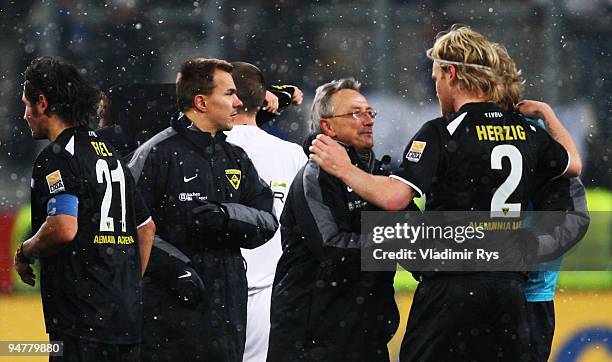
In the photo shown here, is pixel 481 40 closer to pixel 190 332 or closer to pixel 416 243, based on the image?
pixel 416 243

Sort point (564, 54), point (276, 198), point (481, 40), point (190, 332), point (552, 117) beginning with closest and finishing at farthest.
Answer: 1. point (481, 40)
2. point (552, 117)
3. point (190, 332)
4. point (276, 198)
5. point (564, 54)

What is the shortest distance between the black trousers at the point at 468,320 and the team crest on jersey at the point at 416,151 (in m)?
0.43

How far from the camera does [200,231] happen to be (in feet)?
15.4

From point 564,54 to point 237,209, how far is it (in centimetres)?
651

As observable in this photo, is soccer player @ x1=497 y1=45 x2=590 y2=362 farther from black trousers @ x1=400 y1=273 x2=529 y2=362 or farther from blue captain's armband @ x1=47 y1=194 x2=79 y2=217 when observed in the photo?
blue captain's armband @ x1=47 y1=194 x2=79 y2=217

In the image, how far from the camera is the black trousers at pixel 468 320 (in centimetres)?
397

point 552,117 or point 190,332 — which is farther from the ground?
point 552,117

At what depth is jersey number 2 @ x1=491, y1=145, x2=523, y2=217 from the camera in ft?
13.1

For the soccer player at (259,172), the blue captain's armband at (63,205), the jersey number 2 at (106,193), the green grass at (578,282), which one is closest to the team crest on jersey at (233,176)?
the soccer player at (259,172)

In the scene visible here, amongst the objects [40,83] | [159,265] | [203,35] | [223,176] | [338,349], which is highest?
[203,35]

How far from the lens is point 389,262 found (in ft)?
14.2

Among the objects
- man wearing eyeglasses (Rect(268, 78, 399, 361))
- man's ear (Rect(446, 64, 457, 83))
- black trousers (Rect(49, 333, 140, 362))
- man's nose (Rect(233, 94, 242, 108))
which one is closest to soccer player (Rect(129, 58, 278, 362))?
man's nose (Rect(233, 94, 242, 108))

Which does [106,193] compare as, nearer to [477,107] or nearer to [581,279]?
[477,107]

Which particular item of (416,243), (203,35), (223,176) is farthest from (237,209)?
(203,35)
